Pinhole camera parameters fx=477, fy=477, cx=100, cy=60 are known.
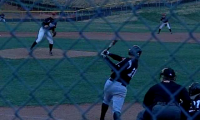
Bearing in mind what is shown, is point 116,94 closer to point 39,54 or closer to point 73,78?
point 73,78

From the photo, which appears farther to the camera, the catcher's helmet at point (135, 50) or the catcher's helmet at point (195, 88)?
the catcher's helmet at point (195, 88)

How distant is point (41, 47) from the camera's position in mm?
21375

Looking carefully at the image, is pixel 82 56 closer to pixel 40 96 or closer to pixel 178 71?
pixel 178 71

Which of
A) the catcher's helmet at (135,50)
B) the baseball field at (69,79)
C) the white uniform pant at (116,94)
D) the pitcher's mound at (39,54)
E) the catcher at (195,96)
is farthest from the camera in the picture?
the pitcher's mound at (39,54)

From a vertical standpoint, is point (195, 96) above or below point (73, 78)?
above

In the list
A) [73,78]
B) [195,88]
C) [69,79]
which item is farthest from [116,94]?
[73,78]

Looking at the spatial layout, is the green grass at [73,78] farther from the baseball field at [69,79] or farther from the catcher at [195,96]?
the catcher at [195,96]

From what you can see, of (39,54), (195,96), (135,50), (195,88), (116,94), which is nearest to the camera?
(135,50)

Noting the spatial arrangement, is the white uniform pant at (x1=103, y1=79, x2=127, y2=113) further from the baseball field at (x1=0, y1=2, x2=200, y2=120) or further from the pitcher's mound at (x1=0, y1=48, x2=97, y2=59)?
the pitcher's mound at (x1=0, y1=48, x2=97, y2=59)

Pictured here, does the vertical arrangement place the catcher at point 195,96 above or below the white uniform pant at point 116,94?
above

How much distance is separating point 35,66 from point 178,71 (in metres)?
4.61

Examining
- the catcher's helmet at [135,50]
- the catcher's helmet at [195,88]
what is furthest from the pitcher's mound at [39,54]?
the catcher's helmet at [135,50]

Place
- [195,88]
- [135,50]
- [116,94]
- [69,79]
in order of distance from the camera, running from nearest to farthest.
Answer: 1. [135,50]
2. [195,88]
3. [116,94]
4. [69,79]

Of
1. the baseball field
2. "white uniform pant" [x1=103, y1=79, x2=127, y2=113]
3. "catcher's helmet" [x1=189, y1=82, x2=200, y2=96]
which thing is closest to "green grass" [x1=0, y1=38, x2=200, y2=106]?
the baseball field
